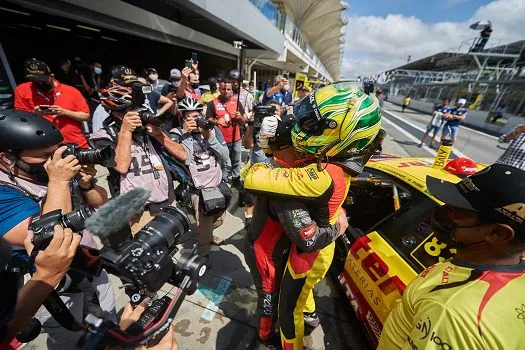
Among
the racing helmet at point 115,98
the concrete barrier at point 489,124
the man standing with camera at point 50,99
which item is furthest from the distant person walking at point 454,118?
the concrete barrier at point 489,124

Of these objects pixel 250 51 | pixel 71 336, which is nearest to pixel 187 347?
pixel 71 336

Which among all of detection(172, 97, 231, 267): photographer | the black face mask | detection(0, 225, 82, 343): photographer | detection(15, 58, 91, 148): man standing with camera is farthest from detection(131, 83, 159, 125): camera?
detection(15, 58, 91, 148): man standing with camera

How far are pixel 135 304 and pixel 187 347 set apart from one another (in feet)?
4.65

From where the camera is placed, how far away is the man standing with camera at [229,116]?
12.9ft

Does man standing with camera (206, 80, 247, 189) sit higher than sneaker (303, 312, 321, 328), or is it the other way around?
man standing with camera (206, 80, 247, 189)

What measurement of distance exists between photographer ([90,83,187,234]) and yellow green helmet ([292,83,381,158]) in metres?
1.39

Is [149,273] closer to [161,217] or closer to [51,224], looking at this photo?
[161,217]

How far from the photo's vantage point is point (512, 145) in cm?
363

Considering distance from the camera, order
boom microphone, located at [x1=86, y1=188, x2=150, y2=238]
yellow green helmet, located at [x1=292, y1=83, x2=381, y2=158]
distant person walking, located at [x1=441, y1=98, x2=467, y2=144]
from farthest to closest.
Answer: distant person walking, located at [x1=441, y1=98, x2=467, y2=144]
yellow green helmet, located at [x1=292, y1=83, x2=381, y2=158]
boom microphone, located at [x1=86, y1=188, x2=150, y2=238]

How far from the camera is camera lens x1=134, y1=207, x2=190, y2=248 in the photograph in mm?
908

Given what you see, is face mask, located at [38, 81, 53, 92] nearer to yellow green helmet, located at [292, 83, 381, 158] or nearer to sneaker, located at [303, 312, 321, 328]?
yellow green helmet, located at [292, 83, 381, 158]

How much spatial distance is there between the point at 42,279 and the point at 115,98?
5.12 ft

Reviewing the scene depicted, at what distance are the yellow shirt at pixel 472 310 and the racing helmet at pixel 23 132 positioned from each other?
2.06 meters

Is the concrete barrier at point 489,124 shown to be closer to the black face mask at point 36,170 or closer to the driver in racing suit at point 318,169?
the driver in racing suit at point 318,169
